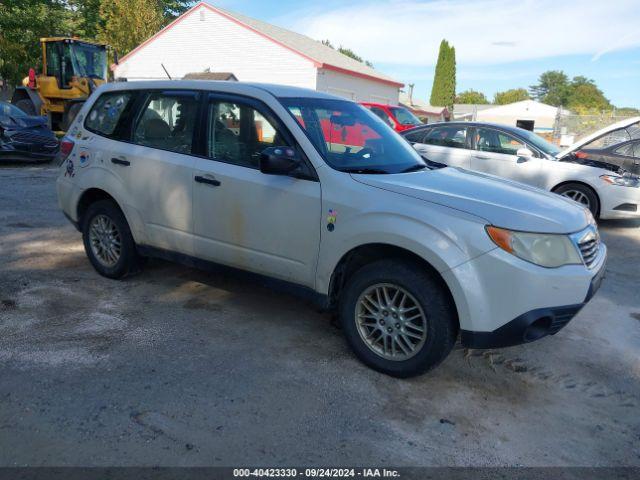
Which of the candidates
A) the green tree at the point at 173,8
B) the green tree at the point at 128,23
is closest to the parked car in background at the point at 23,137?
the green tree at the point at 128,23

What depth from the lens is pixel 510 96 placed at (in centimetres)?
12594

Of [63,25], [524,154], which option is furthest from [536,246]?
[63,25]

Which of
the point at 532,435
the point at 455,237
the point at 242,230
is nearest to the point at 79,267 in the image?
the point at 242,230

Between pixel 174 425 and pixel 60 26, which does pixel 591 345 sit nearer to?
pixel 174 425

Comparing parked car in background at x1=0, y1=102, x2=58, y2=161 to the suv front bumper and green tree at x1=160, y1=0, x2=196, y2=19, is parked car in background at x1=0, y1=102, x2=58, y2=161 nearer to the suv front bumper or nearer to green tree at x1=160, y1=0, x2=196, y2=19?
the suv front bumper

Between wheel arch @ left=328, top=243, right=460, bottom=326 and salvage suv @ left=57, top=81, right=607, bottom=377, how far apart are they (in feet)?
0.03

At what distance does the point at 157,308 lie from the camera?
4.71m

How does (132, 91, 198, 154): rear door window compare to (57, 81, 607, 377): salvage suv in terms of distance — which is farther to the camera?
(132, 91, 198, 154): rear door window

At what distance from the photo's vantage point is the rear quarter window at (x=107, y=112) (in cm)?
504

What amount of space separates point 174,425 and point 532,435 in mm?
1992

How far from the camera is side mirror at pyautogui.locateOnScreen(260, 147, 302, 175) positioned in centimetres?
375

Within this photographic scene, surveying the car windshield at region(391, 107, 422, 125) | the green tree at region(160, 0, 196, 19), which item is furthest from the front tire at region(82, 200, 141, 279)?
the green tree at region(160, 0, 196, 19)

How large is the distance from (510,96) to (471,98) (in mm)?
10590

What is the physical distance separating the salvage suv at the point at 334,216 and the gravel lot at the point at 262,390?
0.41m
